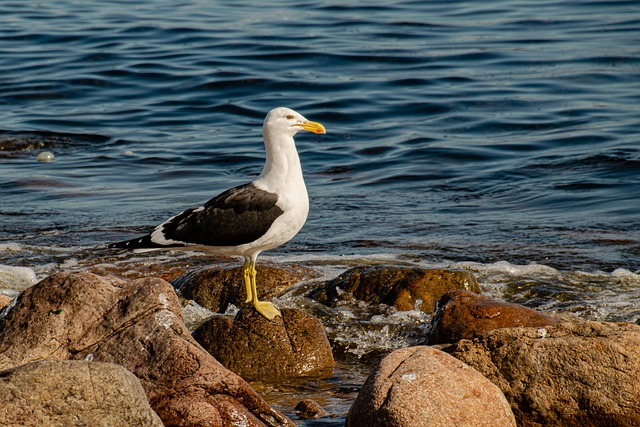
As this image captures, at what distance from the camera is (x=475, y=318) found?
6.61m

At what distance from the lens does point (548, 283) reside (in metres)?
8.82

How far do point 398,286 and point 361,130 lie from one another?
369 inches

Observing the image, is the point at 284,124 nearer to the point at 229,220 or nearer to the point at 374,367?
the point at 229,220

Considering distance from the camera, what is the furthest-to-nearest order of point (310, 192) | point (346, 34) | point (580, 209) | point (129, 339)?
point (346, 34) < point (310, 192) < point (580, 209) < point (129, 339)

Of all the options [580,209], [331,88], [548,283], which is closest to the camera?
[548,283]

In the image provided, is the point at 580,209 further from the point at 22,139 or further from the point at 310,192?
the point at 22,139

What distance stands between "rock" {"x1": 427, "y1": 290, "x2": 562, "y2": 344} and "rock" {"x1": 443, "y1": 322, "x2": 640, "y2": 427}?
94cm

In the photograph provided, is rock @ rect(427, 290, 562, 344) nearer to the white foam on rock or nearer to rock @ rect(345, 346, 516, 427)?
rock @ rect(345, 346, 516, 427)

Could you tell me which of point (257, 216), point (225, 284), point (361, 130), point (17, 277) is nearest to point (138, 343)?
point (257, 216)

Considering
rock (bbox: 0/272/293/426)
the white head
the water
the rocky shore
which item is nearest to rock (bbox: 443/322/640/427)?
the rocky shore

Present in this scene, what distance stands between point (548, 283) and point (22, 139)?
1049 centimetres

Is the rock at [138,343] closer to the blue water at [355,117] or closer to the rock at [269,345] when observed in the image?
the rock at [269,345]

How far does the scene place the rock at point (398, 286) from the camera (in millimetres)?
7848

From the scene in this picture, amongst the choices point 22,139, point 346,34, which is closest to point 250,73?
point 346,34
